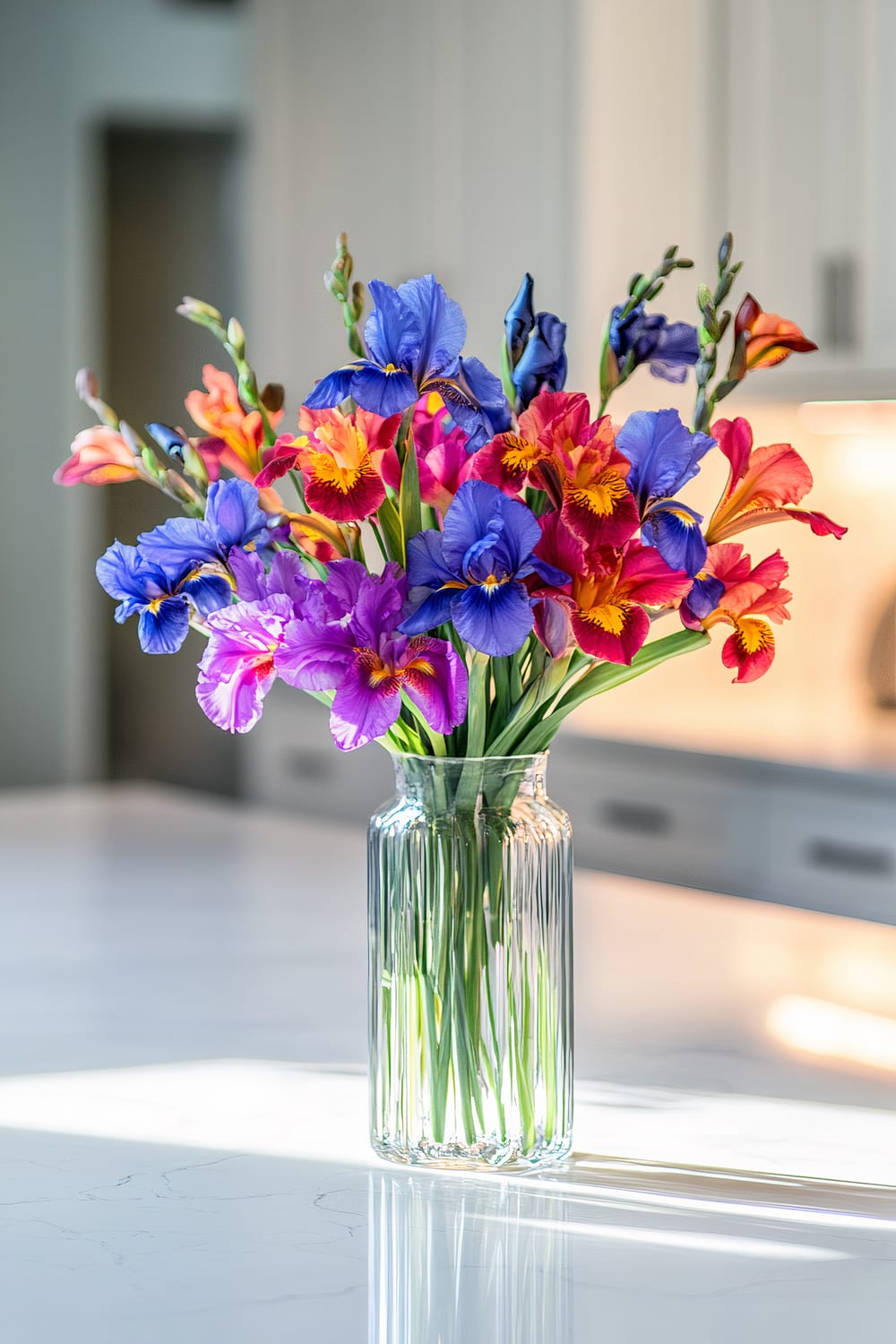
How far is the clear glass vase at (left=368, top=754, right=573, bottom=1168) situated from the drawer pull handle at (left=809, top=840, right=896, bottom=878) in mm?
1731

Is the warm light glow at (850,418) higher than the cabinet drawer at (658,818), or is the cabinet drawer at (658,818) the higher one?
the warm light glow at (850,418)

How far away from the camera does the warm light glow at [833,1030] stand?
1.09m

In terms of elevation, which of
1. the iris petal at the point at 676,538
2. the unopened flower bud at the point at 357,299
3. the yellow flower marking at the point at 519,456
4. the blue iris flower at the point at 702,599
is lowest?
the blue iris flower at the point at 702,599

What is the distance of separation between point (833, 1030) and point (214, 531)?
1.89 feet

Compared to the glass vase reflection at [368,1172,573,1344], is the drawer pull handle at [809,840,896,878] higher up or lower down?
lower down

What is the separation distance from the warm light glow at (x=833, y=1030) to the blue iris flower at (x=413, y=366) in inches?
20.1

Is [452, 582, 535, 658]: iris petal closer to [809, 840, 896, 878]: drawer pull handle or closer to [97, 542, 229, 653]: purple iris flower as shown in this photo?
[97, 542, 229, 653]: purple iris flower

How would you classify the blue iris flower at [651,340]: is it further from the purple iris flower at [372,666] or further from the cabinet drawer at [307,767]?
the cabinet drawer at [307,767]

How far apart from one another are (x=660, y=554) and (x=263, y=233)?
3.21 metres

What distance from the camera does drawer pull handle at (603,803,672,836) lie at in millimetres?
2891

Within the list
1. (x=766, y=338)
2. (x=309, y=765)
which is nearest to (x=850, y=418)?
(x=309, y=765)

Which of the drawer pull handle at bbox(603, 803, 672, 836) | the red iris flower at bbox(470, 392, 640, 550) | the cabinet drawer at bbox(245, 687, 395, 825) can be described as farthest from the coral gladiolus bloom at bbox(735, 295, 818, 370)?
the cabinet drawer at bbox(245, 687, 395, 825)

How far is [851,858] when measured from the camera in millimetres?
2566

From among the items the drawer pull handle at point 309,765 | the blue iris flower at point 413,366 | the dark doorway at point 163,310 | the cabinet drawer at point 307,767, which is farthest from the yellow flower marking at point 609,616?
the dark doorway at point 163,310
